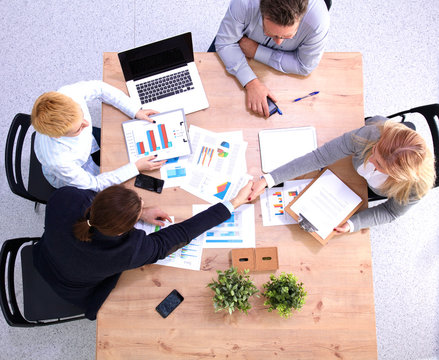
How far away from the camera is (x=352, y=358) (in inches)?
54.1

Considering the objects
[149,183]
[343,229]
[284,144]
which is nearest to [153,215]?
[149,183]

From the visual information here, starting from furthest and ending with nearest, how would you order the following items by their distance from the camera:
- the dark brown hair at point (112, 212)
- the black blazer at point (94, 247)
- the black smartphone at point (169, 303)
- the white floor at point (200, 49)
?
the white floor at point (200, 49) → the black smartphone at point (169, 303) → the black blazer at point (94, 247) → the dark brown hair at point (112, 212)

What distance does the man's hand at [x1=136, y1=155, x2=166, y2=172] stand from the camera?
4.78 feet

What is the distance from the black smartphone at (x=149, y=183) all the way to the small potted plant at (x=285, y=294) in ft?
1.98

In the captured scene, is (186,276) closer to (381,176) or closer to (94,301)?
(94,301)

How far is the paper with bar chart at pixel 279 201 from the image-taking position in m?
1.45

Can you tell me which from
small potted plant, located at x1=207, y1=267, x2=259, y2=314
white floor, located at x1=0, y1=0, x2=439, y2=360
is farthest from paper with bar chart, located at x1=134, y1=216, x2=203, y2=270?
white floor, located at x1=0, y1=0, x2=439, y2=360

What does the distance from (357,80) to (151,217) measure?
113cm

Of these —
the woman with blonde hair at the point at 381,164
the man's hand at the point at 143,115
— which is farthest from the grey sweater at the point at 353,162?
the man's hand at the point at 143,115

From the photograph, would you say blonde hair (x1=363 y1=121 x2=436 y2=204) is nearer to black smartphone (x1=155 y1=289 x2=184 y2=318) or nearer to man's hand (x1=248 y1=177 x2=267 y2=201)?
man's hand (x1=248 y1=177 x2=267 y2=201)

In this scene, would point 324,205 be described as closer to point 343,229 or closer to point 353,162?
point 343,229

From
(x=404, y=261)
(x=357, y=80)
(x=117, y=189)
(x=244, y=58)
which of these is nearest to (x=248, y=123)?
(x=244, y=58)

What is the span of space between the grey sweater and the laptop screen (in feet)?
2.21

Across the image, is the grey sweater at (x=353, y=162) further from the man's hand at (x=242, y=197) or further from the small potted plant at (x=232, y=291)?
the small potted plant at (x=232, y=291)
